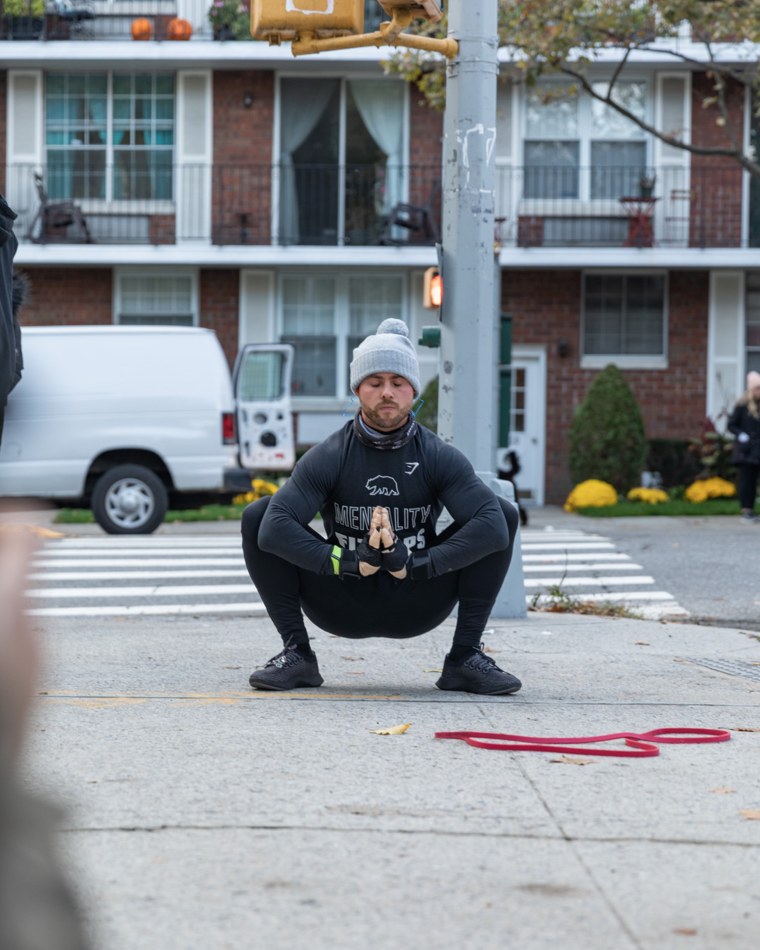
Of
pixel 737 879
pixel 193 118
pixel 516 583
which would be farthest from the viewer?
pixel 193 118

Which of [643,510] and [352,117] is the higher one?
[352,117]

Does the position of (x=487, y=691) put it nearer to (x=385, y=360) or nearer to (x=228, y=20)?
(x=385, y=360)

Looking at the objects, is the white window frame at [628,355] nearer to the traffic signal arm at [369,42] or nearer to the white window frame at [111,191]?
the white window frame at [111,191]

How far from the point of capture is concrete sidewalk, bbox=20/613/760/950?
10.2 feet

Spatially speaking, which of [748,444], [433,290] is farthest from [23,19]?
[433,290]

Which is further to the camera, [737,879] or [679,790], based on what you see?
[679,790]

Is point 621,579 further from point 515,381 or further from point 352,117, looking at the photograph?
point 352,117

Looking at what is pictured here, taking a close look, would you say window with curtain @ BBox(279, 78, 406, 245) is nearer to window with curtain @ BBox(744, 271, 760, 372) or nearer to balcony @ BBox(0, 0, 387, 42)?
balcony @ BBox(0, 0, 387, 42)

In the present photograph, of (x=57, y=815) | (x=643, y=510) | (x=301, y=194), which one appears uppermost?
(x=301, y=194)

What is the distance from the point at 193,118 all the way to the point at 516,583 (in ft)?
58.3

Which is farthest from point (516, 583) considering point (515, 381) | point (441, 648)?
point (515, 381)

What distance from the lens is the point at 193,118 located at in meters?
24.9

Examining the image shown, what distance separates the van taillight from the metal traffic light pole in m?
7.86

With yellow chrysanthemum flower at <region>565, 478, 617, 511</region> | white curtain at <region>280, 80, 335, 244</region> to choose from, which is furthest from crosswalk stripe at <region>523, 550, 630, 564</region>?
white curtain at <region>280, 80, 335, 244</region>
